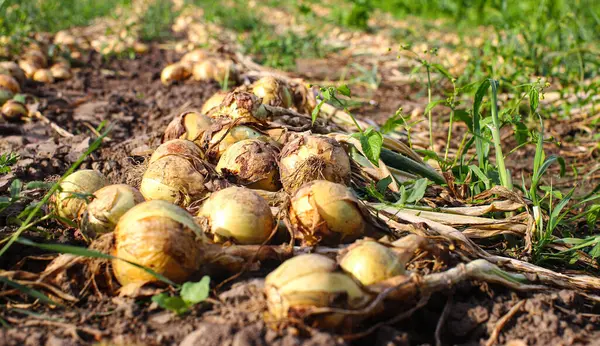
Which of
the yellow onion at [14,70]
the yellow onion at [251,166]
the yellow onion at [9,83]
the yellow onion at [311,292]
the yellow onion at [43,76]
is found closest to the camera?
the yellow onion at [311,292]

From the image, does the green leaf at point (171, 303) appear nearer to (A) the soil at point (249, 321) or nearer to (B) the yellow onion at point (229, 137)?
(A) the soil at point (249, 321)

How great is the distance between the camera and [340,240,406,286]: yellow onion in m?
1.54

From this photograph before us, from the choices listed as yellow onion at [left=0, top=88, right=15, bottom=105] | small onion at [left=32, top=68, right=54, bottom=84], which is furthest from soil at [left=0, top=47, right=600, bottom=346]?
small onion at [left=32, top=68, right=54, bottom=84]

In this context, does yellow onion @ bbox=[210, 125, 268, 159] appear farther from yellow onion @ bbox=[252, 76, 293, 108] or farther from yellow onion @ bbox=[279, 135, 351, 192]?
yellow onion @ bbox=[252, 76, 293, 108]

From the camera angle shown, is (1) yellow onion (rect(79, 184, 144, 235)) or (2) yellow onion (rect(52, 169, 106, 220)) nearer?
(1) yellow onion (rect(79, 184, 144, 235))

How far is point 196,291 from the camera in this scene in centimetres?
155

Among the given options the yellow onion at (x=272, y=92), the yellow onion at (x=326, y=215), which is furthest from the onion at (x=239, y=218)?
the yellow onion at (x=272, y=92)

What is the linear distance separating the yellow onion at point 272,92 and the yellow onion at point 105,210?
4.50ft

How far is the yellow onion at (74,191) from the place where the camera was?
2.04 meters

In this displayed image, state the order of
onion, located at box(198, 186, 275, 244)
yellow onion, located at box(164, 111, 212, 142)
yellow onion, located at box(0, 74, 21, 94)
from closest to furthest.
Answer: onion, located at box(198, 186, 275, 244)
yellow onion, located at box(164, 111, 212, 142)
yellow onion, located at box(0, 74, 21, 94)

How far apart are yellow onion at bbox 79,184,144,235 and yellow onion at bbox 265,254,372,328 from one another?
0.64 metres

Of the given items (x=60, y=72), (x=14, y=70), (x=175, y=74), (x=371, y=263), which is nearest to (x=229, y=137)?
(x=371, y=263)

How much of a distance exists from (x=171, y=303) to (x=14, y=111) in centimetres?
309

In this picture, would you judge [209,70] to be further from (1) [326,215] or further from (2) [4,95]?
(1) [326,215]
